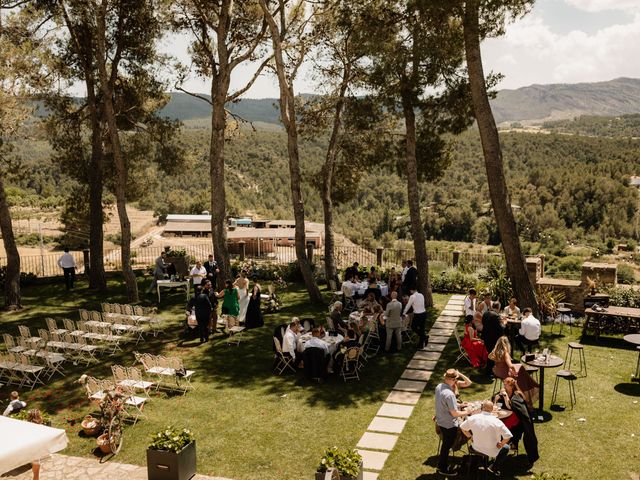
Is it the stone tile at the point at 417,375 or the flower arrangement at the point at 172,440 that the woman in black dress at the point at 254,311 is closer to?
the stone tile at the point at 417,375

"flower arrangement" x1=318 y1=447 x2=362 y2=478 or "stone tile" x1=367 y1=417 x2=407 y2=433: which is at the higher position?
"flower arrangement" x1=318 y1=447 x2=362 y2=478

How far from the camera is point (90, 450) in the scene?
8297 millimetres

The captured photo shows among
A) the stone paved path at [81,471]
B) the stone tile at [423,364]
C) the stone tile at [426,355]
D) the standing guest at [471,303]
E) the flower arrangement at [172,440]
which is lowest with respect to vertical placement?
the stone tile at [423,364]

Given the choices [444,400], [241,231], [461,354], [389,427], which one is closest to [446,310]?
[461,354]

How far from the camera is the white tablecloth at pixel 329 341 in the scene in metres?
11.2

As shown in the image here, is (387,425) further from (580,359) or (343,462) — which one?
(580,359)

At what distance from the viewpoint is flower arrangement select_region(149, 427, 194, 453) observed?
7.10 metres

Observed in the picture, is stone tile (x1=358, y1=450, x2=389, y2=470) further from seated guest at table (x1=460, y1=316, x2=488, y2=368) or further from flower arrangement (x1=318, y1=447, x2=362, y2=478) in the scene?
seated guest at table (x1=460, y1=316, x2=488, y2=368)

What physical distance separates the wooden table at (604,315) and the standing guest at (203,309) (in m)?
9.05

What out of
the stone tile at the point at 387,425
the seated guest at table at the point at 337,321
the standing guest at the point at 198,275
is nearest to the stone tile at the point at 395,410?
the stone tile at the point at 387,425

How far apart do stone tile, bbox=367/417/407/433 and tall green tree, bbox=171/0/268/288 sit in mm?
10057

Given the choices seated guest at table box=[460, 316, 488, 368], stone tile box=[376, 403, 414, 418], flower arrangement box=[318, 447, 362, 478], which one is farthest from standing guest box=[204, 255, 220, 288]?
flower arrangement box=[318, 447, 362, 478]

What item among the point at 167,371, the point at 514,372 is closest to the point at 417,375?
the point at 514,372

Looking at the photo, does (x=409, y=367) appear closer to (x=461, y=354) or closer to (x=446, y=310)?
(x=461, y=354)
